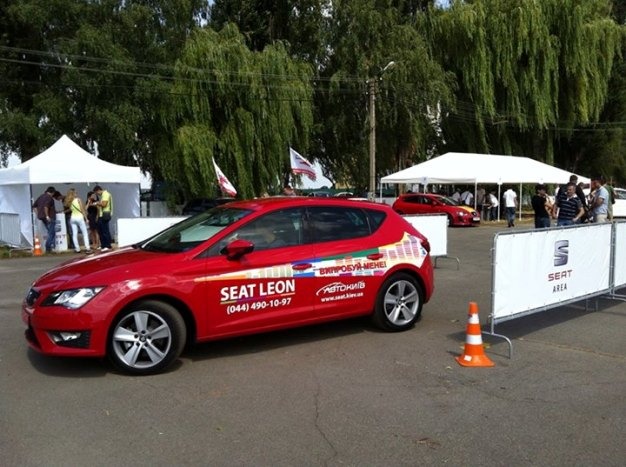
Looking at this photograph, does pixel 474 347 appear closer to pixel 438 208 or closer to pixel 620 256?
pixel 620 256

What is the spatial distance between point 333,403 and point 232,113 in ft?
69.0

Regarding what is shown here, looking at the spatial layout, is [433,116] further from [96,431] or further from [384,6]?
[96,431]

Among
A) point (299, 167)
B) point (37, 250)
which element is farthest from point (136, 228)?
point (299, 167)

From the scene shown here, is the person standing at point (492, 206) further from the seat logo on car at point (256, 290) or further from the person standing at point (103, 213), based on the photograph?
the seat logo on car at point (256, 290)

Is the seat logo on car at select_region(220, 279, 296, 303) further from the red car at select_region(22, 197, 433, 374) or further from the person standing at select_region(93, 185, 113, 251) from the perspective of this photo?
the person standing at select_region(93, 185, 113, 251)

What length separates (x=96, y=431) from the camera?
13.6ft

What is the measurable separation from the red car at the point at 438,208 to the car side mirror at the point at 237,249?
66.7ft

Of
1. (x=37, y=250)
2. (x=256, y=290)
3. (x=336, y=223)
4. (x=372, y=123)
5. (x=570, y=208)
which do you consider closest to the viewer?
(x=256, y=290)

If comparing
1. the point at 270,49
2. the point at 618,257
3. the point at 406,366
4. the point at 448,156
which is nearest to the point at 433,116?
the point at 448,156

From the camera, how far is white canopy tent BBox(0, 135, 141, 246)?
1709 centimetres

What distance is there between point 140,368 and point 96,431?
3.90 ft

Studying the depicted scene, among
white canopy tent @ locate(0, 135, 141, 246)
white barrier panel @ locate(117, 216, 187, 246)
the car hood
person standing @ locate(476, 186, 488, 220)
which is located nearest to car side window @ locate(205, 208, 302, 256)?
the car hood

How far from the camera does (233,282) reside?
5672mm

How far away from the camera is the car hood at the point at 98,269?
5219mm
